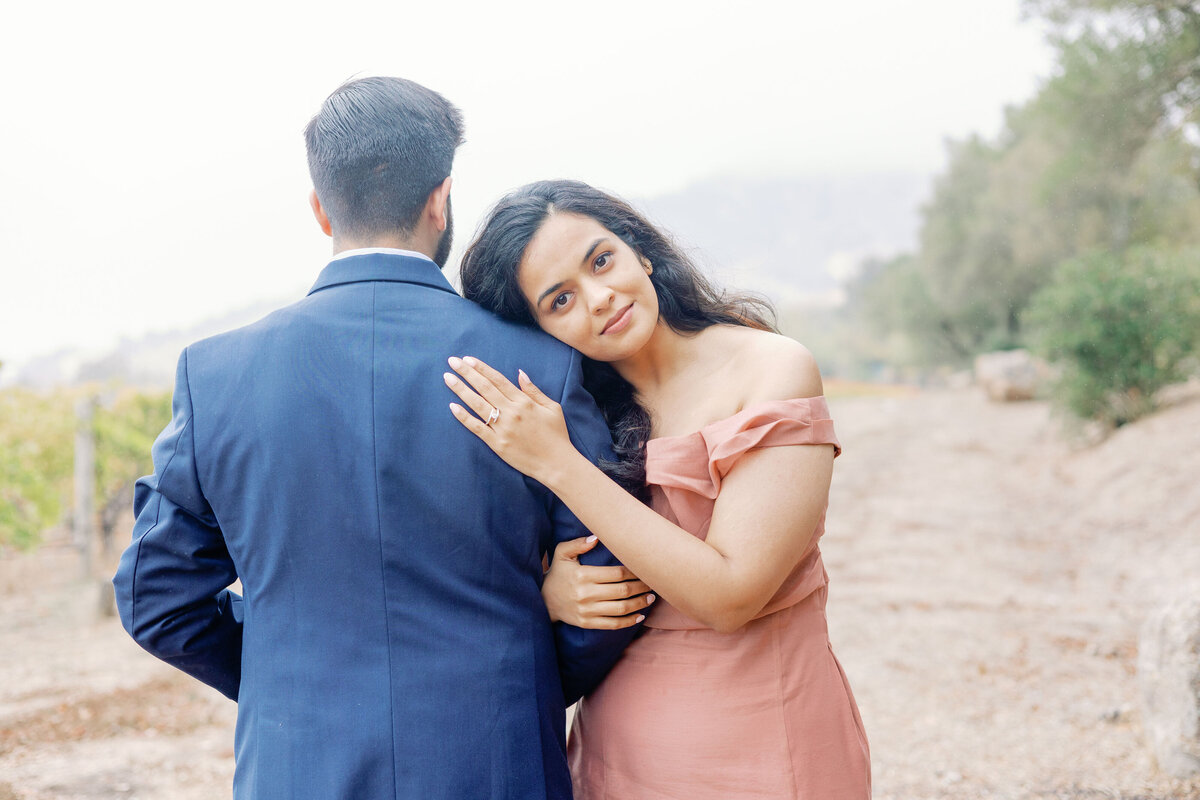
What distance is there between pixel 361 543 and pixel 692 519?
68 centimetres

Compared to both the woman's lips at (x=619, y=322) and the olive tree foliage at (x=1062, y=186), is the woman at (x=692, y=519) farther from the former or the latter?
the olive tree foliage at (x=1062, y=186)

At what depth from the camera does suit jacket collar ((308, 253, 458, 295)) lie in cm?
171

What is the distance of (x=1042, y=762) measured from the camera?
4430 millimetres

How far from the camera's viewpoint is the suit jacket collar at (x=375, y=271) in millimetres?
1712

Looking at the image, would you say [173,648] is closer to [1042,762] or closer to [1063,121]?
[1042,762]

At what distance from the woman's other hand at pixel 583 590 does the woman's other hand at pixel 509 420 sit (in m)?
0.19

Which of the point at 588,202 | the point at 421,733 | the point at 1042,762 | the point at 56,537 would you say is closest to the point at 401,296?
the point at 588,202

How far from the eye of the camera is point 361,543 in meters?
1.59

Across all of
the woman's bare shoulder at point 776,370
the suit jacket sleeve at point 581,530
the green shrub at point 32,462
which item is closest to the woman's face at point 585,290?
the suit jacket sleeve at point 581,530

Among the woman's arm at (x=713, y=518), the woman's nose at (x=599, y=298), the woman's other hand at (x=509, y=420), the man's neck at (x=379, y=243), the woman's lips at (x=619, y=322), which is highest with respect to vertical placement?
the man's neck at (x=379, y=243)

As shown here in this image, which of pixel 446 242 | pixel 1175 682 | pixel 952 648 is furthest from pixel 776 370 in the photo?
pixel 952 648

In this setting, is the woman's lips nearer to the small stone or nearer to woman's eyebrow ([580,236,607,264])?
woman's eyebrow ([580,236,607,264])

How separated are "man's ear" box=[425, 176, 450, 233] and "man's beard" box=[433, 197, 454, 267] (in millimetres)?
29

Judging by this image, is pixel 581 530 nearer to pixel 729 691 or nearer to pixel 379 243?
pixel 729 691
